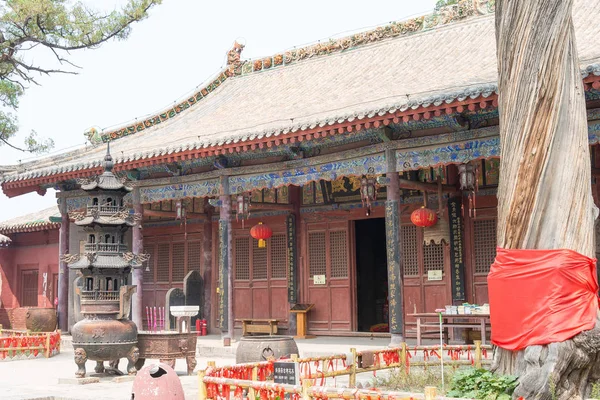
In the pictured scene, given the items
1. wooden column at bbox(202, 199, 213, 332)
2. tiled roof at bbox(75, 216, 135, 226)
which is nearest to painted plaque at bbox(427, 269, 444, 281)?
wooden column at bbox(202, 199, 213, 332)

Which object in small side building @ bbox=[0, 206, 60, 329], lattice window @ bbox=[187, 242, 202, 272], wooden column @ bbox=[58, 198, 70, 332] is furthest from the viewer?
small side building @ bbox=[0, 206, 60, 329]

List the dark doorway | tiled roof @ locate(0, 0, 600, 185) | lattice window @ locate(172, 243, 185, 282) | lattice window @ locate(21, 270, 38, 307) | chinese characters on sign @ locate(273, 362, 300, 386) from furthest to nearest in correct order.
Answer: lattice window @ locate(21, 270, 38, 307)
lattice window @ locate(172, 243, 185, 282)
the dark doorway
tiled roof @ locate(0, 0, 600, 185)
chinese characters on sign @ locate(273, 362, 300, 386)

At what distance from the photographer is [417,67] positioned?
14172 millimetres

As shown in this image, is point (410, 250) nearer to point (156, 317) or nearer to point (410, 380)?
point (410, 380)

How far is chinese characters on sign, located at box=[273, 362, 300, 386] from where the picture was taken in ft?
20.5

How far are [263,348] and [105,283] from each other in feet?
9.48

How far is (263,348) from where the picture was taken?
8547mm

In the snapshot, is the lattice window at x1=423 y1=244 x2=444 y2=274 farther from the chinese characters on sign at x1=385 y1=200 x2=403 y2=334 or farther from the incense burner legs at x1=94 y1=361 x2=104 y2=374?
the incense burner legs at x1=94 y1=361 x2=104 y2=374

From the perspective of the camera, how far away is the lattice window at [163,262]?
17.2 metres

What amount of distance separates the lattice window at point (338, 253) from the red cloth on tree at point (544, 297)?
8296 millimetres

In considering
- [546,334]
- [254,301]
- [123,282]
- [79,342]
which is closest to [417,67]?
[254,301]

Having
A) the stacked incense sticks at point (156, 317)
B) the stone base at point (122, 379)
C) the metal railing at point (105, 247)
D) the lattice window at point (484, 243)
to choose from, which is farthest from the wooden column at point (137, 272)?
the lattice window at point (484, 243)

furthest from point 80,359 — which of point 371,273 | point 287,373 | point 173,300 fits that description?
point 371,273

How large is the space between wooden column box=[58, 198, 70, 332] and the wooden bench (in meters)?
3.86
